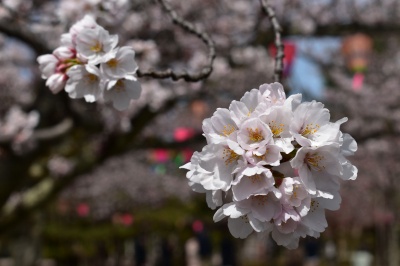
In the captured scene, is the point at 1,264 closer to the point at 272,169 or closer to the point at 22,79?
the point at 22,79

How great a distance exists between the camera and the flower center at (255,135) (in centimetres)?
136

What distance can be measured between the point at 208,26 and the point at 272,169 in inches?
256

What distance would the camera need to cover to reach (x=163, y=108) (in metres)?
7.10

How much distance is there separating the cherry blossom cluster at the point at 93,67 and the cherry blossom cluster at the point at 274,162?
56 cm

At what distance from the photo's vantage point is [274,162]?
1.35 metres

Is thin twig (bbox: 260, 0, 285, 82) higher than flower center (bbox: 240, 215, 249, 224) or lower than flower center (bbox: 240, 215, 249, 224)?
higher

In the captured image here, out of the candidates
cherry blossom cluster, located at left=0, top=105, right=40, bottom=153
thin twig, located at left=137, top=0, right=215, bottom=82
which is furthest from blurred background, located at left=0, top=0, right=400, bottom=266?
thin twig, located at left=137, top=0, right=215, bottom=82

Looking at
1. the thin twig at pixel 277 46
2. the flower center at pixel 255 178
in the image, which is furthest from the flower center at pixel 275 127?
the thin twig at pixel 277 46

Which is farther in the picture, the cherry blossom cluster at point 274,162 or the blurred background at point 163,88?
the blurred background at point 163,88

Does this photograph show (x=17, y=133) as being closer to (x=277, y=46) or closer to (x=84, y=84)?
(x=84, y=84)

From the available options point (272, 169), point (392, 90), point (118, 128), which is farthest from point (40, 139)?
point (392, 90)

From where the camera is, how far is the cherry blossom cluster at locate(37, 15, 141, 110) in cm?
187

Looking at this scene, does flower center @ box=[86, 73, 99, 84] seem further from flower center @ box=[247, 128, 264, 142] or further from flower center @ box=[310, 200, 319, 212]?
flower center @ box=[310, 200, 319, 212]

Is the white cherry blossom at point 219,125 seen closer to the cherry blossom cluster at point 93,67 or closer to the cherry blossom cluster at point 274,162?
the cherry blossom cluster at point 274,162
